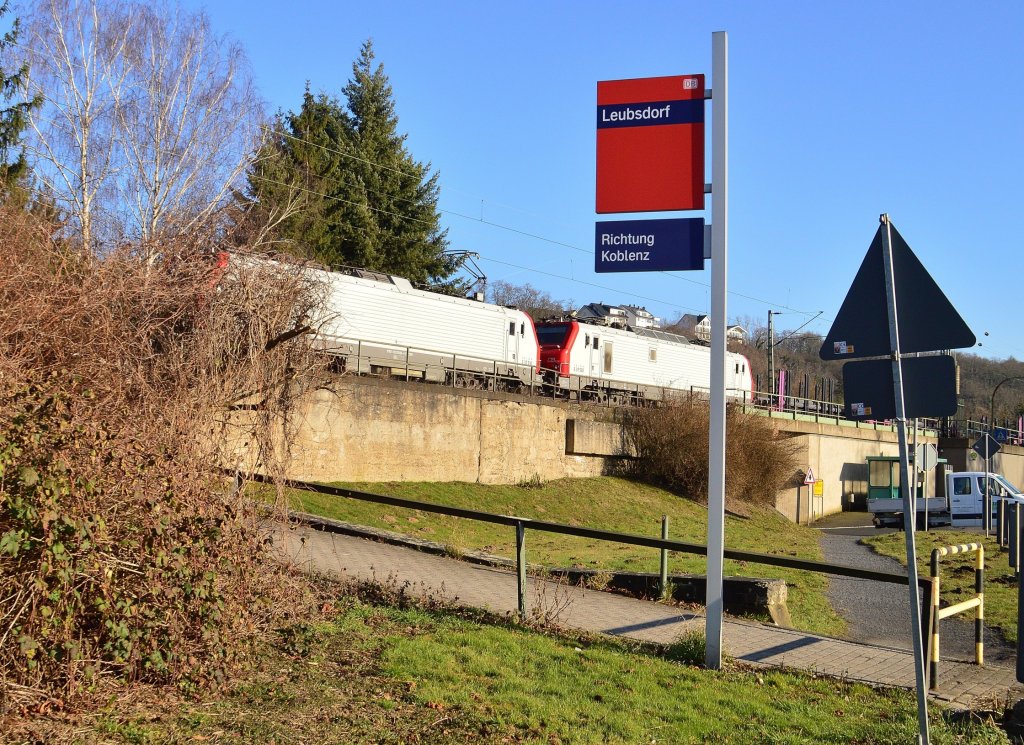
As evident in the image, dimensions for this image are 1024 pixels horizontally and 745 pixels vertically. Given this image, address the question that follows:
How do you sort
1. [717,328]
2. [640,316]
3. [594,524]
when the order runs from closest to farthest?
[717,328], [594,524], [640,316]

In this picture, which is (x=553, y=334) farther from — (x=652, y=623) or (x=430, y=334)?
(x=652, y=623)

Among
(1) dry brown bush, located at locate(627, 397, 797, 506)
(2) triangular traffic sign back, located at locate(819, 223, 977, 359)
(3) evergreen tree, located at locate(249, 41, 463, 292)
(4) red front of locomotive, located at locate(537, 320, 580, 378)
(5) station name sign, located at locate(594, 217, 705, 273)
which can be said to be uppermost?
(3) evergreen tree, located at locate(249, 41, 463, 292)

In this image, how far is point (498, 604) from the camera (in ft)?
31.1

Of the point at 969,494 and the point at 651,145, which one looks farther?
the point at 969,494

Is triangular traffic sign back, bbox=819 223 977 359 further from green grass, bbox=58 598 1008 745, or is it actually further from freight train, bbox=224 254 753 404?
freight train, bbox=224 254 753 404

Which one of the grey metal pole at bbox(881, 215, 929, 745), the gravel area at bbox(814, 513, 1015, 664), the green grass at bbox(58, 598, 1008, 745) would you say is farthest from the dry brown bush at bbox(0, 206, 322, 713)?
the gravel area at bbox(814, 513, 1015, 664)

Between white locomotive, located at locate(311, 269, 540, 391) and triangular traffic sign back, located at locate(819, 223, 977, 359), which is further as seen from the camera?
white locomotive, located at locate(311, 269, 540, 391)

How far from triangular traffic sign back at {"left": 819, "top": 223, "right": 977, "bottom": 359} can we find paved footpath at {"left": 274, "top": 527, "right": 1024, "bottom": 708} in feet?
10.2

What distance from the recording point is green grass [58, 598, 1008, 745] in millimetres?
5391

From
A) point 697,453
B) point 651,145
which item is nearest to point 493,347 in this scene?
point 697,453

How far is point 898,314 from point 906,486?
4.34 feet

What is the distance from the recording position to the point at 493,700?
20.4 feet

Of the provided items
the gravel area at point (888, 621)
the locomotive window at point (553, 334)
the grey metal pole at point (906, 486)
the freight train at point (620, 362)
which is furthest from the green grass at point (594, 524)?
the locomotive window at point (553, 334)

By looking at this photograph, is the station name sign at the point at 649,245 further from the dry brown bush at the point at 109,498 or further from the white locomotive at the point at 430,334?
the white locomotive at the point at 430,334
